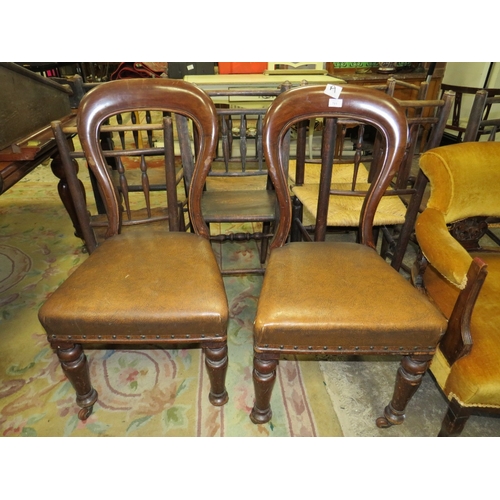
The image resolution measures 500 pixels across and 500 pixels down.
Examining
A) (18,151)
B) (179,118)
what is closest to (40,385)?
(18,151)

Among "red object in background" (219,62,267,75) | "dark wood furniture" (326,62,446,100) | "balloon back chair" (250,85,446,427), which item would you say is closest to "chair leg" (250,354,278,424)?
"balloon back chair" (250,85,446,427)

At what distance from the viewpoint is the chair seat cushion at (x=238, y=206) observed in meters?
1.69

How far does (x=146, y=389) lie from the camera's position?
1416mm

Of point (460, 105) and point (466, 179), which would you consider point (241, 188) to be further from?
point (460, 105)

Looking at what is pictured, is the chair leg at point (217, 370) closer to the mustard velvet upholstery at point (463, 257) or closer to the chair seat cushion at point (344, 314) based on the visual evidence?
the chair seat cushion at point (344, 314)

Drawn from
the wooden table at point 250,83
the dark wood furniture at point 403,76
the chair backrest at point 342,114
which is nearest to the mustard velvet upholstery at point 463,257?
the chair backrest at point 342,114

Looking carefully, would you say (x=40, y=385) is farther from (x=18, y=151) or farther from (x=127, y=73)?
(x=127, y=73)

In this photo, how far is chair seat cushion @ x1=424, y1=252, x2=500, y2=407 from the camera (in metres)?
0.95

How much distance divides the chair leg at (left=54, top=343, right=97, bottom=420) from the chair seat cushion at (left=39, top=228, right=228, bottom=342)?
3.3 inches

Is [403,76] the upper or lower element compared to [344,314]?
upper

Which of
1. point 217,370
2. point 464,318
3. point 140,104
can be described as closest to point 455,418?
point 464,318

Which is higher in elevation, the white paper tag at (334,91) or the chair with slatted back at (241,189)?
the white paper tag at (334,91)

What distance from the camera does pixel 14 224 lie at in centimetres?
266

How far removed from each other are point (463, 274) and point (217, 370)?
827mm
